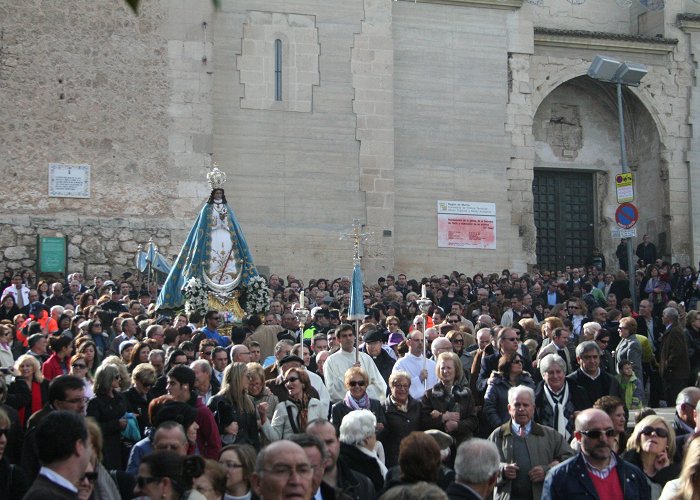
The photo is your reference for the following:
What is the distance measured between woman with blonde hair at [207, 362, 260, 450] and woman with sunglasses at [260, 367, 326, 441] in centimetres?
13

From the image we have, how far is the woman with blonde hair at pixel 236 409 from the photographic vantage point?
30.8 feet

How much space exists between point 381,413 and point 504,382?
1.35 m

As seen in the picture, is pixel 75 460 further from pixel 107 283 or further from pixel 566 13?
pixel 566 13

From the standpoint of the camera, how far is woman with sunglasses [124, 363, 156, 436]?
997cm

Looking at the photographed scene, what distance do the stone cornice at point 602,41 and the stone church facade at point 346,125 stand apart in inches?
1.9

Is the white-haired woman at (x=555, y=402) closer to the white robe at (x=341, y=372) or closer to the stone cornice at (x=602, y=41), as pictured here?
the white robe at (x=341, y=372)

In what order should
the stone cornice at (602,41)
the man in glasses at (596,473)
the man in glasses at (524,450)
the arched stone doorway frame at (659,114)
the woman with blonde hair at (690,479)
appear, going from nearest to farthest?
the woman with blonde hair at (690,479) → the man in glasses at (596,473) → the man in glasses at (524,450) → the stone cornice at (602,41) → the arched stone doorway frame at (659,114)

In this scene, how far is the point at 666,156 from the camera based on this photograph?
29.9m

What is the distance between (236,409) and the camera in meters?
9.55

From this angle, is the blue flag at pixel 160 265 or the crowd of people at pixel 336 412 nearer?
the crowd of people at pixel 336 412

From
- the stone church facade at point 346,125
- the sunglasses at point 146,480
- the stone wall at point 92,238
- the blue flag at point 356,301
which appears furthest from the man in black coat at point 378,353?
the stone church facade at point 346,125

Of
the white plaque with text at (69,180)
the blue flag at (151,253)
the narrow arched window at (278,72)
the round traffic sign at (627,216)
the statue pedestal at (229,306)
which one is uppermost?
the narrow arched window at (278,72)

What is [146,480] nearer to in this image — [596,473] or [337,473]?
[337,473]

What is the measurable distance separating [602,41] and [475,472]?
24221mm
